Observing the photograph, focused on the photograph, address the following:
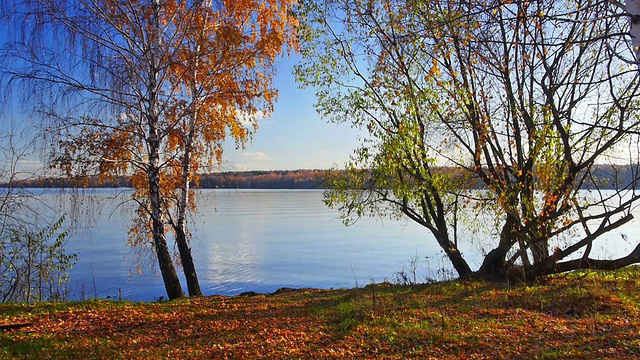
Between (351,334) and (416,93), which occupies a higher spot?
(416,93)

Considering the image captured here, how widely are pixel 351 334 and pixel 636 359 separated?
296 centimetres

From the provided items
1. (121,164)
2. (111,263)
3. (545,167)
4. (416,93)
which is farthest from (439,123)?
(111,263)

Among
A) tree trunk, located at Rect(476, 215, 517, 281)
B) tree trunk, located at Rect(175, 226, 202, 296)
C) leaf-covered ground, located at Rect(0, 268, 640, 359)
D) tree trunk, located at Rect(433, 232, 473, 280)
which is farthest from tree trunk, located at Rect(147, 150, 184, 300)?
tree trunk, located at Rect(476, 215, 517, 281)

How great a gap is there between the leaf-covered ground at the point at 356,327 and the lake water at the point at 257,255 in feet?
8.74

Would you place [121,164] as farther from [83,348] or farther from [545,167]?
[545,167]

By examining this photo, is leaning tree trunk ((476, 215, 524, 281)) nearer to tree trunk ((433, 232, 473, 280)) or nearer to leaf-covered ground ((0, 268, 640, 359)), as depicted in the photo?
tree trunk ((433, 232, 473, 280))

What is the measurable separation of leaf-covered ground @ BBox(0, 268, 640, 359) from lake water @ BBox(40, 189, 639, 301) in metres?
2.66

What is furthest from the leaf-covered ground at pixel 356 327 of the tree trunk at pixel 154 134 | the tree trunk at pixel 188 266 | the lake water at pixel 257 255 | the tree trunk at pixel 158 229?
the lake water at pixel 257 255

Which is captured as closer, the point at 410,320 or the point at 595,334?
the point at 595,334

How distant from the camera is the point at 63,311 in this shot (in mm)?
6875

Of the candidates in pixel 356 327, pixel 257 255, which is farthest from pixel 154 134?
pixel 257 255

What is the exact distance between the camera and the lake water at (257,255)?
41.1 ft

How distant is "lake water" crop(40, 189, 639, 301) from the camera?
→ 12.5m

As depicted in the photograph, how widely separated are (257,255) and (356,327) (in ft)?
44.9
